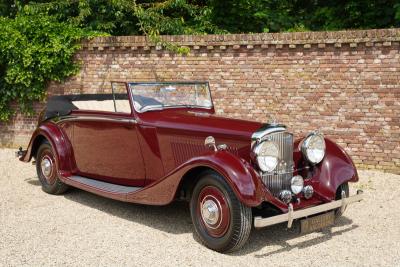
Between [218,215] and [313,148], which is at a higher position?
[313,148]

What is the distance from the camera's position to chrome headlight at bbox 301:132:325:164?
15.7 feet

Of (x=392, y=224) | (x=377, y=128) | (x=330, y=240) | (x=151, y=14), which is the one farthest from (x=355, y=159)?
(x=151, y=14)

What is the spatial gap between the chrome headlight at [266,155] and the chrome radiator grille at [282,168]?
0.14m

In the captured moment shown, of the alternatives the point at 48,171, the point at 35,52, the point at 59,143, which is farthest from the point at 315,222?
the point at 35,52

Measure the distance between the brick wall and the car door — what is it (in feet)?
8.78

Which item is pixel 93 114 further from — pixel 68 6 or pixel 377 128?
pixel 68 6

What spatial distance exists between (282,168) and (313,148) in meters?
Answer: 0.44

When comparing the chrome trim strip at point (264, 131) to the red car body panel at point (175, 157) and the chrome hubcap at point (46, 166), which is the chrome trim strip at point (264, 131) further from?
the chrome hubcap at point (46, 166)

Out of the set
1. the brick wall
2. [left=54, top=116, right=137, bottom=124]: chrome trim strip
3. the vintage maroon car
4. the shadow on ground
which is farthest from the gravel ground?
the brick wall

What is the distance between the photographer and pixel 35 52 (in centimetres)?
917

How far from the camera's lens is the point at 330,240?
183 inches

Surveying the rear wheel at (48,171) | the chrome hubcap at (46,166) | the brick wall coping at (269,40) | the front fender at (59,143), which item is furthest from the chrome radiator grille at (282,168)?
the brick wall coping at (269,40)

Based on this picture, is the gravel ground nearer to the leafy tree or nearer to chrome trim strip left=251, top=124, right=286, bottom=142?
chrome trim strip left=251, top=124, right=286, bottom=142

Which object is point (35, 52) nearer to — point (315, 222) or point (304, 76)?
point (304, 76)
